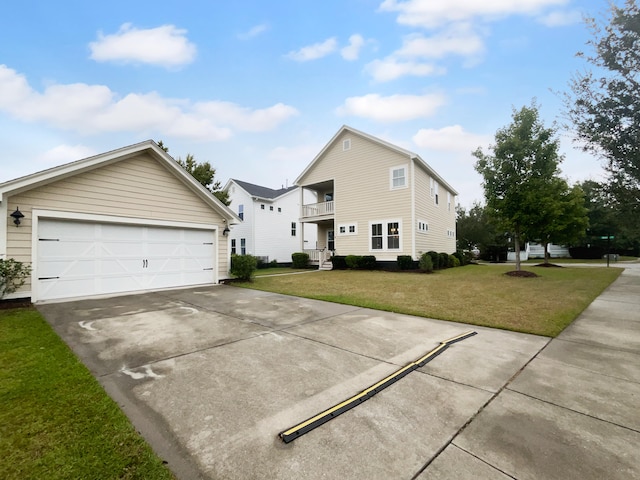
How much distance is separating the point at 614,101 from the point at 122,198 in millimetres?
14566

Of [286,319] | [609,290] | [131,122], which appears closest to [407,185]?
[609,290]

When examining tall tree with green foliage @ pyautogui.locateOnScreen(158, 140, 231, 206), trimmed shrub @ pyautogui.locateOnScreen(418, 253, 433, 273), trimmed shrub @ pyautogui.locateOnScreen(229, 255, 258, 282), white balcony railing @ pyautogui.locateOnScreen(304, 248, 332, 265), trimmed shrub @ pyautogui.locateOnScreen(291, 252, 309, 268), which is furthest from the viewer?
trimmed shrub @ pyautogui.locateOnScreen(291, 252, 309, 268)

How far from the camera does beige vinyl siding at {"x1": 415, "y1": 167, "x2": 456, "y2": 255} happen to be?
57.7 feet

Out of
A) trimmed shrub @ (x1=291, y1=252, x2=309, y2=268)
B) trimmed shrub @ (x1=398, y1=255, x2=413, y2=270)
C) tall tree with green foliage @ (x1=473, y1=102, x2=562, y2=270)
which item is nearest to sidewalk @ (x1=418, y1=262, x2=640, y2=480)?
tall tree with green foliage @ (x1=473, y1=102, x2=562, y2=270)

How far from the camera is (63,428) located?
2.40m

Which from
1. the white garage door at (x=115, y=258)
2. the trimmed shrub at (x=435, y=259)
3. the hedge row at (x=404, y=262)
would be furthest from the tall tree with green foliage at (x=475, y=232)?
the white garage door at (x=115, y=258)

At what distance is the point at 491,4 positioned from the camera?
386 inches

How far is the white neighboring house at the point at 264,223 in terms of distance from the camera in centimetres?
2233

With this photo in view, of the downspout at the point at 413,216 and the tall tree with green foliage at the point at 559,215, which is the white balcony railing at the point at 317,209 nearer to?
the downspout at the point at 413,216

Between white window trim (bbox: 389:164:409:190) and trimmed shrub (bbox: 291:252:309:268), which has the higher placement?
white window trim (bbox: 389:164:409:190)

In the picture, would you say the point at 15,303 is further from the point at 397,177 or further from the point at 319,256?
the point at 397,177

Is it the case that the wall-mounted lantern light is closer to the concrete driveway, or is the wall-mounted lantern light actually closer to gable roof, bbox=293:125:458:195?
the concrete driveway

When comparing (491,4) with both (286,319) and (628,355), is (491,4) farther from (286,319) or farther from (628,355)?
(286,319)

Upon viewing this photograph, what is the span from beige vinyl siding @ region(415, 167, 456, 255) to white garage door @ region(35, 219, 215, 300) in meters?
12.6
